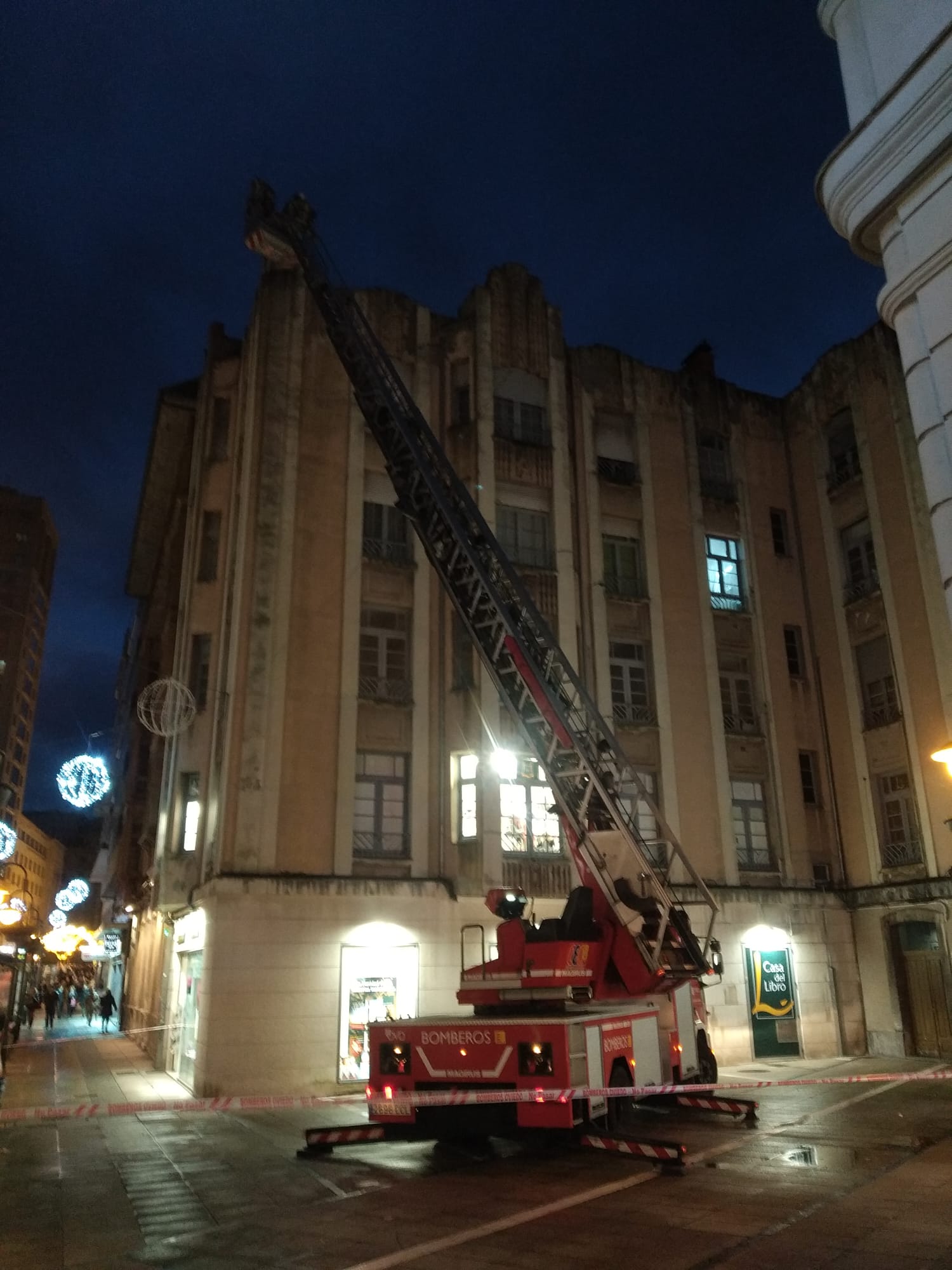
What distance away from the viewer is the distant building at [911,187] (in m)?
4.58

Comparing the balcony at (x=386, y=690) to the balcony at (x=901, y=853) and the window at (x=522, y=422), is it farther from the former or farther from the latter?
the balcony at (x=901, y=853)

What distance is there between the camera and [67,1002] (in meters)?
49.0

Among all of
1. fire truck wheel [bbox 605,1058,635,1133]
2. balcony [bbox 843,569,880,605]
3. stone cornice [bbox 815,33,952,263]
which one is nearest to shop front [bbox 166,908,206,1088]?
fire truck wheel [bbox 605,1058,635,1133]

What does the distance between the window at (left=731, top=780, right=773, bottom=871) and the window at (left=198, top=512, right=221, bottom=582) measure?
1477 centimetres

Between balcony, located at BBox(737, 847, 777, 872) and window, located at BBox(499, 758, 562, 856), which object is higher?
window, located at BBox(499, 758, 562, 856)

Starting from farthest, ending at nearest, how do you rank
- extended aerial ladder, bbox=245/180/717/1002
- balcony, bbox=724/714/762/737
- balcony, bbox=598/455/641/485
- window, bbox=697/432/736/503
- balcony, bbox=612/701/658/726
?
window, bbox=697/432/736/503, balcony, bbox=598/455/641/485, balcony, bbox=724/714/762/737, balcony, bbox=612/701/658/726, extended aerial ladder, bbox=245/180/717/1002

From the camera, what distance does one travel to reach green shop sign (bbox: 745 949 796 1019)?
21.7 m

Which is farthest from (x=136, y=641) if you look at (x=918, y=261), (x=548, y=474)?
(x=918, y=261)

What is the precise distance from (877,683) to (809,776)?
3.13 metres

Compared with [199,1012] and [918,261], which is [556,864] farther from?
[918,261]

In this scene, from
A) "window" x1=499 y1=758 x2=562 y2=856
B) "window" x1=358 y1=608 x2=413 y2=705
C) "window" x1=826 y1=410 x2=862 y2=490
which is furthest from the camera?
"window" x1=826 y1=410 x2=862 y2=490

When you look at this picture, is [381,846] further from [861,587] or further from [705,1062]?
[861,587]

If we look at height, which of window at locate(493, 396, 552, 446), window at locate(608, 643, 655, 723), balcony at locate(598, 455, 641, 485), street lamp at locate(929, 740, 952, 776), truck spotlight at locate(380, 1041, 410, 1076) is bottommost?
truck spotlight at locate(380, 1041, 410, 1076)

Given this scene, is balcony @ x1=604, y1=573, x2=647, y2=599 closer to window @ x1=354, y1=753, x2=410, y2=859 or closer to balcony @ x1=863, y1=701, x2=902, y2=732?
balcony @ x1=863, y1=701, x2=902, y2=732
